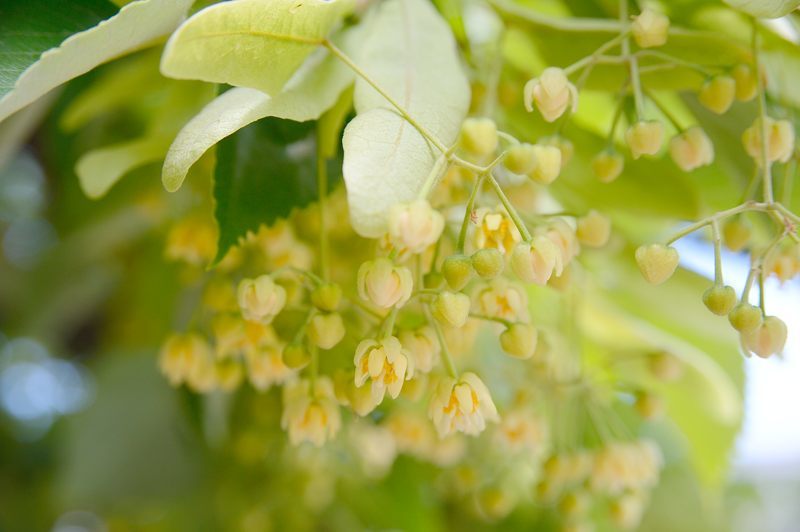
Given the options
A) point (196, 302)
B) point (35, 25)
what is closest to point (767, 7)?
point (35, 25)

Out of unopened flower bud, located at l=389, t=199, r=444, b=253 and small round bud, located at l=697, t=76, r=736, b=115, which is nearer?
unopened flower bud, located at l=389, t=199, r=444, b=253

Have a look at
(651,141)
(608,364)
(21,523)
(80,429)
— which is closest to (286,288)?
(651,141)

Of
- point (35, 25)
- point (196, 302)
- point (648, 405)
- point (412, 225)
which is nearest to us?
point (412, 225)

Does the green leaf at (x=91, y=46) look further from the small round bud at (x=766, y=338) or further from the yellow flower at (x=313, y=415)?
the small round bud at (x=766, y=338)

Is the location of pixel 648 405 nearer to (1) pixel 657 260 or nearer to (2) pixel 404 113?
(1) pixel 657 260

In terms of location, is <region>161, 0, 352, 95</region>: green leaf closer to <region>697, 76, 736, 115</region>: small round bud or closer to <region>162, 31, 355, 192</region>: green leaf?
<region>162, 31, 355, 192</region>: green leaf

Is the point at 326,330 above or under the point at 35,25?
under

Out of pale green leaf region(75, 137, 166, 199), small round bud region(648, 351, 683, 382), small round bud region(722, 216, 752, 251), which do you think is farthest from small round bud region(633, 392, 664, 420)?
pale green leaf region(75, 137, 166, 199)

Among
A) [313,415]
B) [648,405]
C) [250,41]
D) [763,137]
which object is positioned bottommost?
[648,405]
